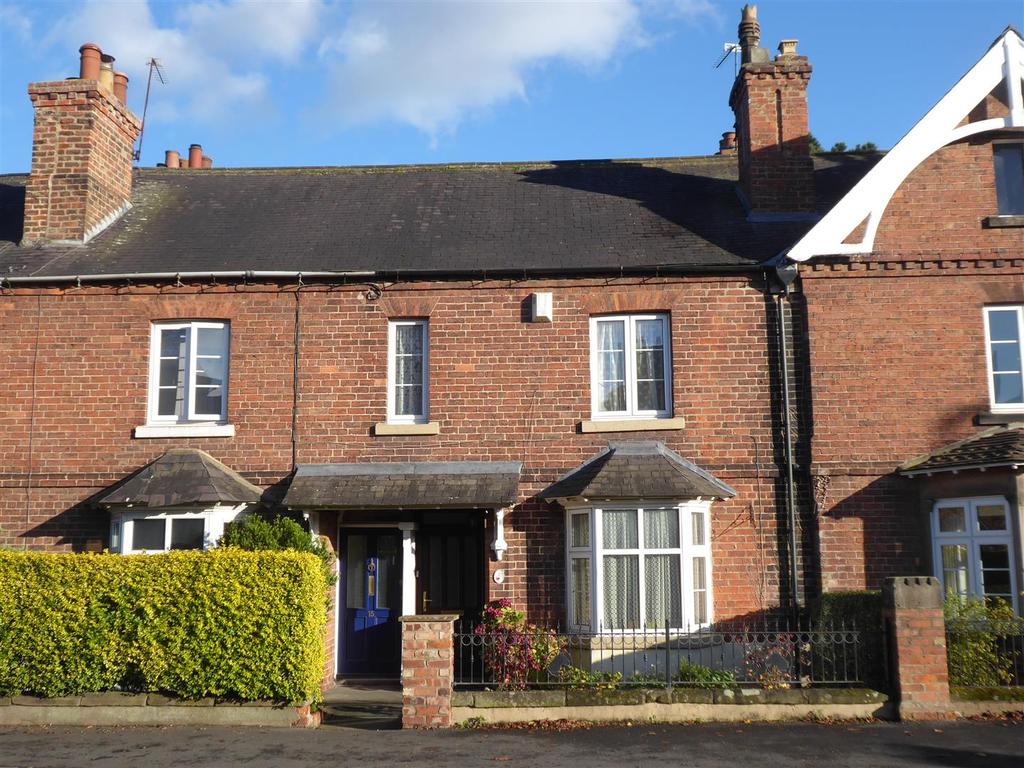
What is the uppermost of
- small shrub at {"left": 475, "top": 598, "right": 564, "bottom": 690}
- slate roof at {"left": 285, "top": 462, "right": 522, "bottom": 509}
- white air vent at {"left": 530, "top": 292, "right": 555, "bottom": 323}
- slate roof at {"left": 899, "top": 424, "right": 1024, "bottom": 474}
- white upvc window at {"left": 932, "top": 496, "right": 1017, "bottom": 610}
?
white air vent at {"left": 530, "top": 292, "right": 555, "bottom": 323}

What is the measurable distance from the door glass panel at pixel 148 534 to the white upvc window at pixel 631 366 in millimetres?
6819

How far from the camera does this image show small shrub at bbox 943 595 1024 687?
1152 cm

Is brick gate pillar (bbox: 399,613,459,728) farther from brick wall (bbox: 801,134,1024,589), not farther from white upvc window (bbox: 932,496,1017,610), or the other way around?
white upvc window (bbox: 932,496,1017,610)

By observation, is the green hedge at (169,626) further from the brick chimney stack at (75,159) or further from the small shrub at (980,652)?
the small shrub at (980,652)

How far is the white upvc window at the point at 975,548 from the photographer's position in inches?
507

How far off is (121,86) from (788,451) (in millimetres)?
14425

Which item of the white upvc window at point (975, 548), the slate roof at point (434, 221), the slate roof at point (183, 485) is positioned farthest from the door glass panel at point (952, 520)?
the slate roof at point (183, 485)

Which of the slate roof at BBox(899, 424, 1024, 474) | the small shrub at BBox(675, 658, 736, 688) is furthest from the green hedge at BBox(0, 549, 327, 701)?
the slate roof at BBox(899, 424, 1024, 474)

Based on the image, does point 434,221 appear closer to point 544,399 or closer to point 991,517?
point 544,399

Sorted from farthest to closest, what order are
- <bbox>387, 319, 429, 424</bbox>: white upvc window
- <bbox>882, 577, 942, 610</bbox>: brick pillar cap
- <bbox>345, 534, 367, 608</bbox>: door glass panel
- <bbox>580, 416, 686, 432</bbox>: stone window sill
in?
<bbox>345, 534, 367, 608</bbox>: door glass panel < <bbox>387, 319, 429, 424</bbox>: white upvc window < <bbox>580, 416, 686, 432</bbox>: stone window sill < <bbox>882, 577, 942, 610</bbox>: brick pillar cap

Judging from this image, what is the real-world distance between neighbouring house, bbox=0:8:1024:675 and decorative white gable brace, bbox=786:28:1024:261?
0.19 feet

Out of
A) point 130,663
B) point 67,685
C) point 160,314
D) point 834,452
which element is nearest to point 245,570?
point 130,663

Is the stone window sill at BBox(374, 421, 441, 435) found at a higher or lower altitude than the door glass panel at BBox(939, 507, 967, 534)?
higher

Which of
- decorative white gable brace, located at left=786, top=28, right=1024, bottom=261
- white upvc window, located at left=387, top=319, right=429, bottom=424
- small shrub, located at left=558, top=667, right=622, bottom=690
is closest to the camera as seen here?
small shrub, located at left=558, top=667, right=622, bottom=690
